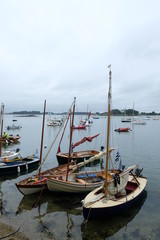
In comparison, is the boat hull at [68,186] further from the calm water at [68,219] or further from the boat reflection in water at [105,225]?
the boat reflection in water at [105,225]

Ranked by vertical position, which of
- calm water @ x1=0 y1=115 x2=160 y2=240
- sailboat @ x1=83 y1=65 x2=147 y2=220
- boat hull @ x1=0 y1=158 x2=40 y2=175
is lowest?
calm water @ x1=0 y1=115 x2=160 y2=240

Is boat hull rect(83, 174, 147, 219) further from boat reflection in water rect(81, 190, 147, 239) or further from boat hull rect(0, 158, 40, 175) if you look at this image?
boat hull rect(0, 158, 40, 175)

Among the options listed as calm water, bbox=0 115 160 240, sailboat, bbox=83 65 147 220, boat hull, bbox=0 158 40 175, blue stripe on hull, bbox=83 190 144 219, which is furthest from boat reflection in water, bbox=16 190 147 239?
boat hull, bbox=0 158 40 175

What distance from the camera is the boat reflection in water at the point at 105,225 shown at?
12.0m

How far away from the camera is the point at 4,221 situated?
12938 millimetres

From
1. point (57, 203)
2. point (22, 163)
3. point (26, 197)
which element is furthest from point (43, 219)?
point (22, 163)

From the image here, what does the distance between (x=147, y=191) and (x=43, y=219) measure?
11487mm

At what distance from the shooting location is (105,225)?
1279 centimetres

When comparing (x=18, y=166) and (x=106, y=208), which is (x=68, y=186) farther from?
(x=18, y=166)

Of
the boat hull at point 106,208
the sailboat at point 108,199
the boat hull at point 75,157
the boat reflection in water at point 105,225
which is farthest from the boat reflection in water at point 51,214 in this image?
the boat hull at point 75,157

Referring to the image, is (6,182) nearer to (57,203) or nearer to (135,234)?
(57,203)

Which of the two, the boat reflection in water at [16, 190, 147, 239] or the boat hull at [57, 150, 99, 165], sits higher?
the boat hull at [57, 150, 99, 165]

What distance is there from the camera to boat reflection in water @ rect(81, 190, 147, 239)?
12.0m

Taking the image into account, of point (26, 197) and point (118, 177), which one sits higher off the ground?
point (118, 177)
